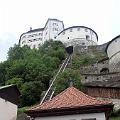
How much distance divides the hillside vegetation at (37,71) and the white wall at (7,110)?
11.7 m

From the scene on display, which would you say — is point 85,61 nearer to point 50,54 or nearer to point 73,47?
point 50,54

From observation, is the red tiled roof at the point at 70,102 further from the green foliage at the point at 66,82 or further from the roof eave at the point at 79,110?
the green foliage at the point at 66,82

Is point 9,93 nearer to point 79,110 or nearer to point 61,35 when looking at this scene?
point 79,110

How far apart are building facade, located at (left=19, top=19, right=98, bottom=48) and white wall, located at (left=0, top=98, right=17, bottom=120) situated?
176ft

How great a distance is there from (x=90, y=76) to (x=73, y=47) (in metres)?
27.6

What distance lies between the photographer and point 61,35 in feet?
260

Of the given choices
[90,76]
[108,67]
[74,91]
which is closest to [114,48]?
[108,67]

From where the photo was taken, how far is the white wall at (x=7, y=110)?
19.3 m

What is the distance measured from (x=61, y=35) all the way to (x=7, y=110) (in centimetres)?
6013

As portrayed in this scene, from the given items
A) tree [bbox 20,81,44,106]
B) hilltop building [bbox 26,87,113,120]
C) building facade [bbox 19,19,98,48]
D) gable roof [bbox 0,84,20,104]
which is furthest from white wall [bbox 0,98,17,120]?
building facade [bbox 19,19,98,48]

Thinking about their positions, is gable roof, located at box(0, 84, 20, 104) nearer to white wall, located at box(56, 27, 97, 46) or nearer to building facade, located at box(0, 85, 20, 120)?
building facade, located at box(0, 85, 20, 120)

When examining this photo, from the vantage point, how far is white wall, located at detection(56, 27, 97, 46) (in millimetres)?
75350

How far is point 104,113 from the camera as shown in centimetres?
1387

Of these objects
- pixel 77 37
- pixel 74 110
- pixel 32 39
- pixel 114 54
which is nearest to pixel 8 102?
pixel 74 110
